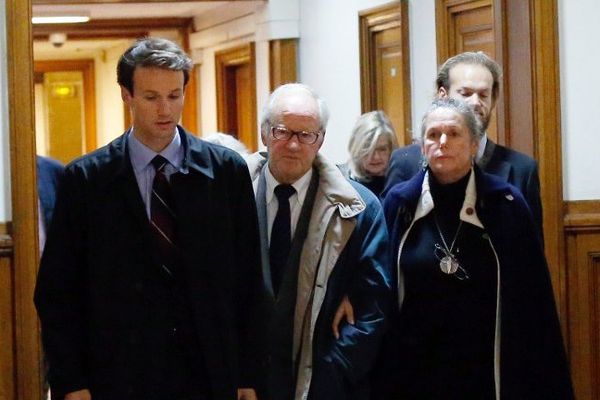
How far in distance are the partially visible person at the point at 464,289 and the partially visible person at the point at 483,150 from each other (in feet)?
0.94

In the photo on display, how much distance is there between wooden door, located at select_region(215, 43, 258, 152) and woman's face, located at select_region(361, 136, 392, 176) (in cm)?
444

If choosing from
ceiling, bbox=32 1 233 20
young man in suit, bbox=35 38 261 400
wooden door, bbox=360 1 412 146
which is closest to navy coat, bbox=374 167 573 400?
young man in suit, bbox=35 38 261 400

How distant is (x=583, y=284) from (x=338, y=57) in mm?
3573

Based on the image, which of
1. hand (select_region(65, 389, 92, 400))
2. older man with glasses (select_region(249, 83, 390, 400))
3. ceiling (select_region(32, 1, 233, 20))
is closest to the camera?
hand (select_region(65, 389, 92, 400))

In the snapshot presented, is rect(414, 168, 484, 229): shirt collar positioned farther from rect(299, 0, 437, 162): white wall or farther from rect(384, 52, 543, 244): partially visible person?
rect(299, 0, 437, 162): white wall

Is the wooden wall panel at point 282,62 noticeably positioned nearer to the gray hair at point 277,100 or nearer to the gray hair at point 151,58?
the gray hair at point 277,100

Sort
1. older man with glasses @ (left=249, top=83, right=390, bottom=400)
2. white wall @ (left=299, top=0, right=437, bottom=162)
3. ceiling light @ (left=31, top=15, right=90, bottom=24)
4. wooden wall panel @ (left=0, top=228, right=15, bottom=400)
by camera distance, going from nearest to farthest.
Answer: older man with glasses @ (left=249, top=83, right=390, bottom=400), wooden wall panel @ (left=0, top=228, right=15, bottom=400), white wall @ (left=299, top=0, right=437, bottom=162), ceiling light @ (left=31, top=15, right=90, bottom=24)

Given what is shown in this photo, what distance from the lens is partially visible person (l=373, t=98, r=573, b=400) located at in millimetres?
3410

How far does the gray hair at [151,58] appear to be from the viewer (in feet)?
9.96

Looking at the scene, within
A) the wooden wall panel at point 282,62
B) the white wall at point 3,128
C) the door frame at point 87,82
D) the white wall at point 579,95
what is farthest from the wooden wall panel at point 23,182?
the door frame at point 87,82

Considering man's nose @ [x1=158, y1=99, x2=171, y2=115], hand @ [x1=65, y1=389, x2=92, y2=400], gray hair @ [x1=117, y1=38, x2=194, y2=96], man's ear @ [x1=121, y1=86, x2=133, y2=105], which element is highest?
gray hair @ [x1=117, y1=38, x2=194, y2=96]

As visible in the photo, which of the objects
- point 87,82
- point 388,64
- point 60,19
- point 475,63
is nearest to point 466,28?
point 388,64

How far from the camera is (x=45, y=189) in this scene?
545 centimetres

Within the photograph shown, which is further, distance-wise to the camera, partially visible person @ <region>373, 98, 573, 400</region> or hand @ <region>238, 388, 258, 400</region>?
partially visible person @ <region>373, 98, 573, 400</region>
